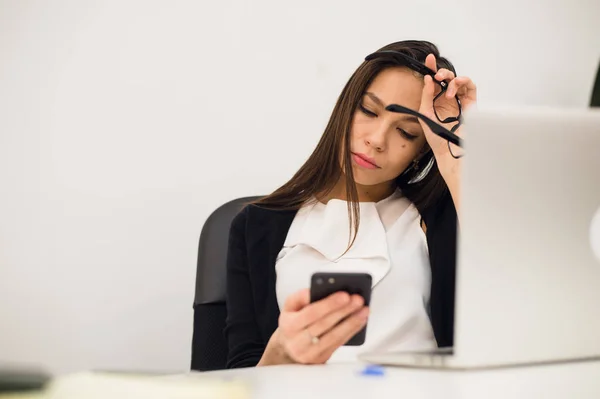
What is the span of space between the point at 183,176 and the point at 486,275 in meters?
1.25

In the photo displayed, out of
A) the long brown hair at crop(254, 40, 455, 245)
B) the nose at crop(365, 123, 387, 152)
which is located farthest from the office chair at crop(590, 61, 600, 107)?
the nose at crop(365, 123, 387, 152)

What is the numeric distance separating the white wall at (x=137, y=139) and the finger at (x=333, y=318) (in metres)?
1.03

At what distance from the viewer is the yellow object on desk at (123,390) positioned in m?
0.57

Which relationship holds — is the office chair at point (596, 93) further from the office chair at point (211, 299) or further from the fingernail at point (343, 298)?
the fingernail at point (343, 298)

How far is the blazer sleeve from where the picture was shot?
1.33 metres

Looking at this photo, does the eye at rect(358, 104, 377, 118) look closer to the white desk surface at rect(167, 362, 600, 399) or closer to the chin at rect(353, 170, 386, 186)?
the chin at rect(353, 170, 386, 186)

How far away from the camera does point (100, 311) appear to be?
6.08 ft

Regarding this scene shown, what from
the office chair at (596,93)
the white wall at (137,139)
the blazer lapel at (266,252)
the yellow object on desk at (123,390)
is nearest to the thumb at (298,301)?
the yellow object on desk at (123,390)

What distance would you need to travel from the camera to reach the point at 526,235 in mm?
762

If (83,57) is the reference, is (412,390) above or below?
below

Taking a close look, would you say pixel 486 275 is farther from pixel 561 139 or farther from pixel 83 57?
pixel 83 57

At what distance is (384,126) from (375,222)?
219mm

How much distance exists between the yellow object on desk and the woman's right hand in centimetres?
30

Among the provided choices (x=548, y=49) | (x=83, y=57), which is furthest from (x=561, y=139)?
(x=548, y=49)
